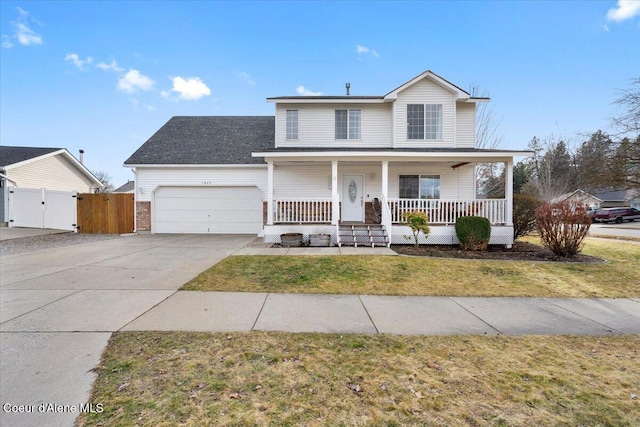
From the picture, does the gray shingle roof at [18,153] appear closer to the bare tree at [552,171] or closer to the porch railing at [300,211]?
the porch railing at [300,211]

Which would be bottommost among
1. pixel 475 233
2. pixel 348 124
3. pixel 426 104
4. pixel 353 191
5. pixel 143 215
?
pixel 475 233

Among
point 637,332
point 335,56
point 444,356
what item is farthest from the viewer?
point 335,56

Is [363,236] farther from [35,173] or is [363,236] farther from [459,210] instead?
[35,173]

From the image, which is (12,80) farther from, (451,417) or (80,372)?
(451,417)

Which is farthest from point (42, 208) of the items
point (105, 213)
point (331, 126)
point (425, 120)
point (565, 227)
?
point (565, 227)

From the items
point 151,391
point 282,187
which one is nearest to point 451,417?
point 151,391

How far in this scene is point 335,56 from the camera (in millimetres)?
16641

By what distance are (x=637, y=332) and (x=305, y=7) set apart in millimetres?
15870

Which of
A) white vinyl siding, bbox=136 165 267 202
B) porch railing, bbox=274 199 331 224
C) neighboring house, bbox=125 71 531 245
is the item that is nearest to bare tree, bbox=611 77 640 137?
neighboring house, bbox=125 71 531 245

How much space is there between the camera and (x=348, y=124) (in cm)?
1342

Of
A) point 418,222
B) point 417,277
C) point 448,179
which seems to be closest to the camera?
point 417,277

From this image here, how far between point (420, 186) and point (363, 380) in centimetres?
1212

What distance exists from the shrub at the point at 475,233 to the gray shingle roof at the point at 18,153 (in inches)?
950

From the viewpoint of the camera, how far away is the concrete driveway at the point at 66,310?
8.29 ft
